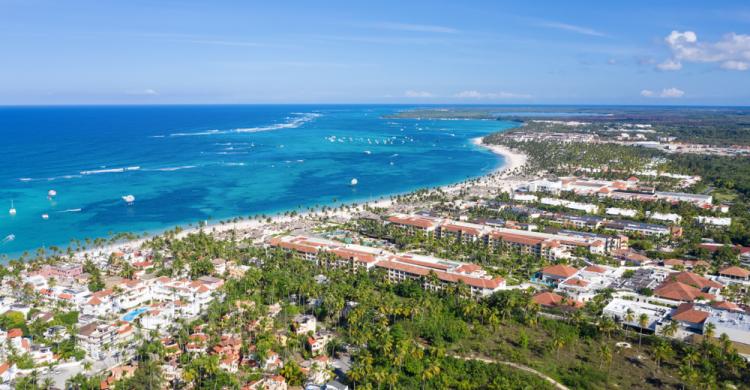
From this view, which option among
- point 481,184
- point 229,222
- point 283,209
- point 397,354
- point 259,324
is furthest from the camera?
point 481,184

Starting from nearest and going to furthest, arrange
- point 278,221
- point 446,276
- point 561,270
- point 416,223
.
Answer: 1. point 446,276
2. point 561,270
3. point 416,223
4. point 278,221

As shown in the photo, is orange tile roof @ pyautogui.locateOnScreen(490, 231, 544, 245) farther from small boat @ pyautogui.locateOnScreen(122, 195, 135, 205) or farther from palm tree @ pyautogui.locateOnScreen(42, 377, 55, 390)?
small boat @ pyautogui.locateOnScreen(122, 195, 135, 205)

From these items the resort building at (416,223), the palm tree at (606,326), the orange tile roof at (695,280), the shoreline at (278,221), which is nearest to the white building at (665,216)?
the orange tile roof at (695,280)

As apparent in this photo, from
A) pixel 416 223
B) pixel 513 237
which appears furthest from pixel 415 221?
pixel 513 237

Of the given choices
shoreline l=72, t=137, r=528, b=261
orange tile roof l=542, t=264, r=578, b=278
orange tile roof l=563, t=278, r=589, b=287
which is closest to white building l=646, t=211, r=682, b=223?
shoreline l=72, t=137, r=528, b=261

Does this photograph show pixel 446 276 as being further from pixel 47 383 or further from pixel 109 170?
pixel 109 170

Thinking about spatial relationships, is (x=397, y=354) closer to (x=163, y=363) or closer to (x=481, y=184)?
(x=163, y=363)

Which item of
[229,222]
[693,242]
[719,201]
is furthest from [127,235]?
[719,201]
